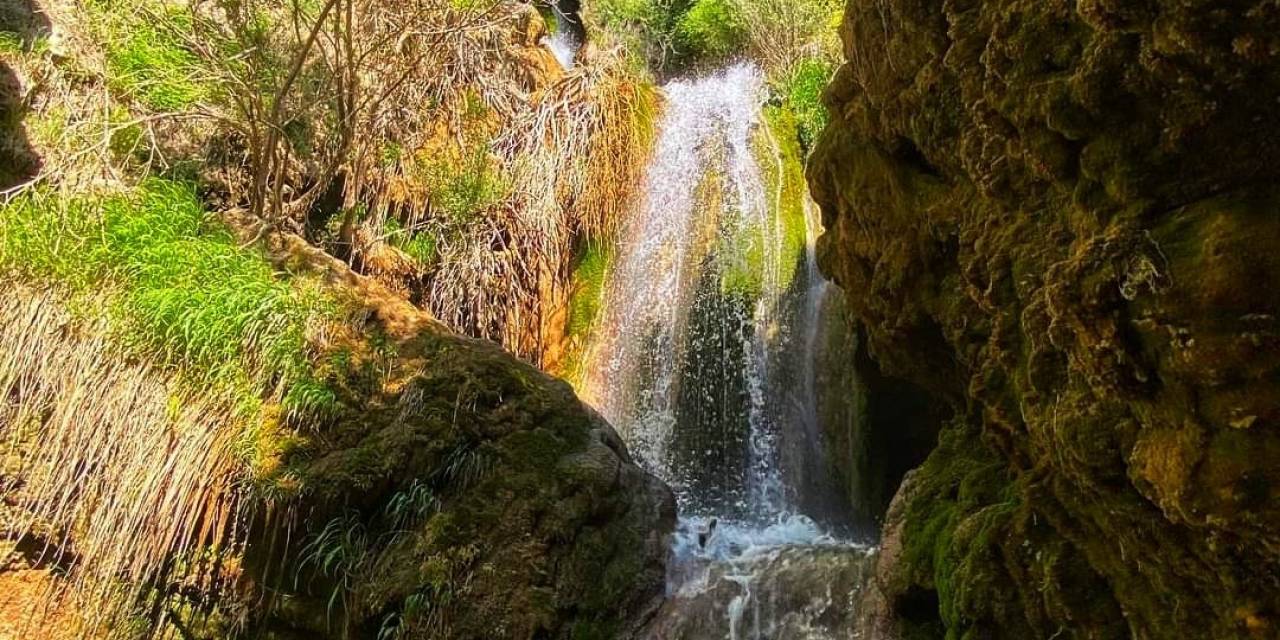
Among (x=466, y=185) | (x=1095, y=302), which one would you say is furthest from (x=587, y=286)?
(x=1095, y=302)

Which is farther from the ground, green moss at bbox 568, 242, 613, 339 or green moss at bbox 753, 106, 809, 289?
green moss at bbox 753, 106, 809, 289

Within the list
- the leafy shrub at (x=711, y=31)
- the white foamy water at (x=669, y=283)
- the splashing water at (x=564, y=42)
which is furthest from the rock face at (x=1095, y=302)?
the splashing water at (x=564, y=42)

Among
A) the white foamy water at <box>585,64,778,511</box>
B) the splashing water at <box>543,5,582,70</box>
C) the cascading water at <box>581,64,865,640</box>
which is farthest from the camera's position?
the splashing water at <box>543,5,582,70</box>

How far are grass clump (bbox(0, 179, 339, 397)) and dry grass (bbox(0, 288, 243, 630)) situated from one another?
0.57ft

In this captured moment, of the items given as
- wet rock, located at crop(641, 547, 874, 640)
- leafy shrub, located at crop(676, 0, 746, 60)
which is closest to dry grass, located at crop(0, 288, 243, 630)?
wet rock, located at crop(641, 547, 874, 640)

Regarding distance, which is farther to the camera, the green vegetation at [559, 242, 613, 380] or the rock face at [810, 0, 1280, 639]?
the green vegetation at [559, 242, 613, 380]

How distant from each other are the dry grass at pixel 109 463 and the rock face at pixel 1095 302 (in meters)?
3.53

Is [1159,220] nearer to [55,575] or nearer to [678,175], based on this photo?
[55,575]

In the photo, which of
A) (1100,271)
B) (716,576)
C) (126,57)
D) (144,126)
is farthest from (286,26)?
(1100,271)

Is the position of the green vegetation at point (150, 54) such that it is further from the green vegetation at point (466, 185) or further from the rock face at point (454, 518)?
the rock face at point (454, 518)

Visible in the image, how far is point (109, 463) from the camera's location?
15.0 feet

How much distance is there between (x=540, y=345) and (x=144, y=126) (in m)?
3.51

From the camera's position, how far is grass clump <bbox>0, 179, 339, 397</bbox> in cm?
484

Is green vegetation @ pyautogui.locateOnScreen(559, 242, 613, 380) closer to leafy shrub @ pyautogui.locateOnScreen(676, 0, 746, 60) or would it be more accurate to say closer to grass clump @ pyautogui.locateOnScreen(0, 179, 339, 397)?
grass clump @ pyautogui.locateOnScreen(0, 179, 339, 397)
